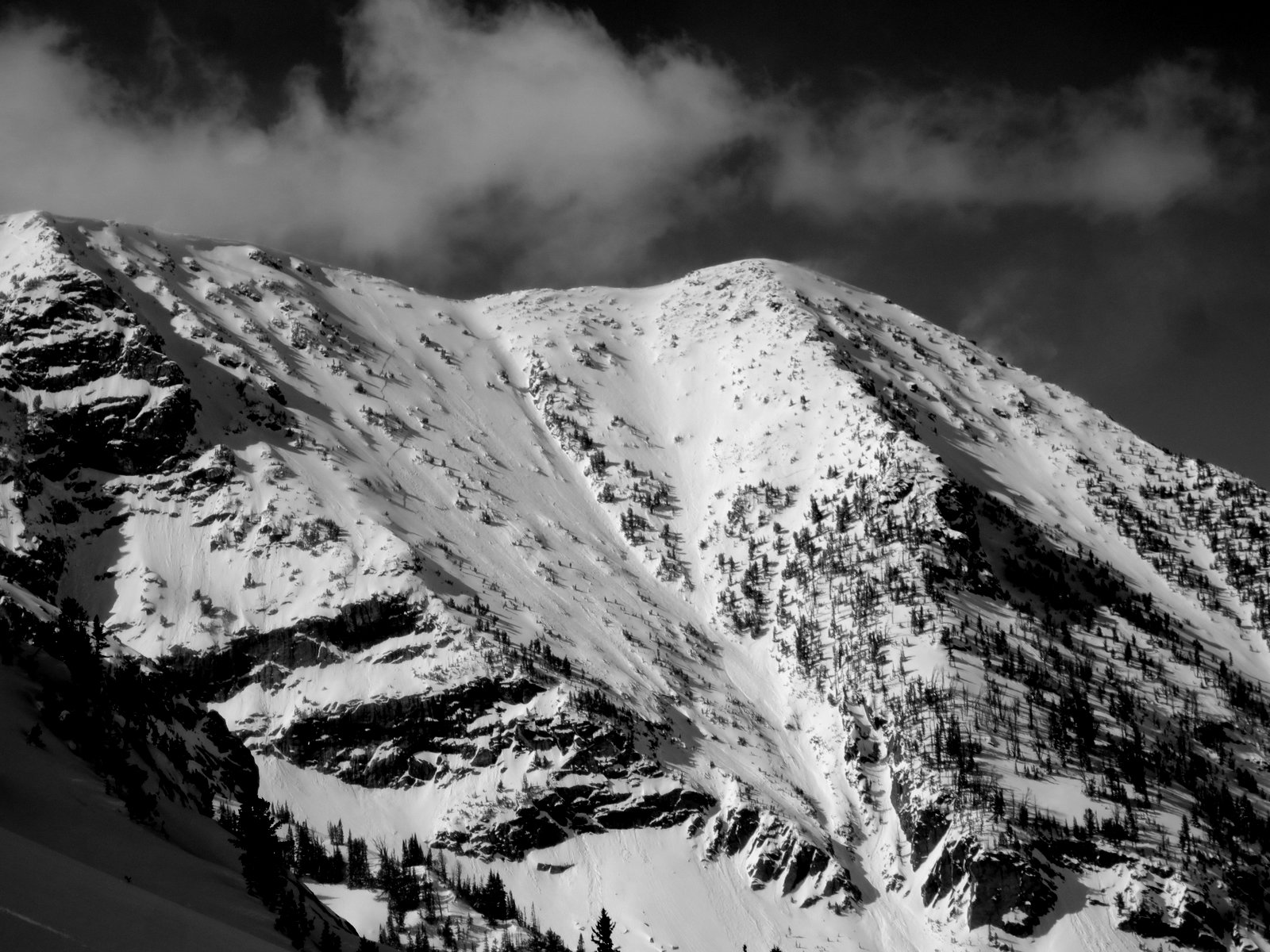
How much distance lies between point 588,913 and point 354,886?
1591 inches

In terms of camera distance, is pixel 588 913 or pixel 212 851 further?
pixel 588 913

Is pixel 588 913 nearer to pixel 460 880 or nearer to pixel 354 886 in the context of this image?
pixel 460 880

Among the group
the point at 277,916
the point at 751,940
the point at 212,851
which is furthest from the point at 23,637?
the point at 751,940

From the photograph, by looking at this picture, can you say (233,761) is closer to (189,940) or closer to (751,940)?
(189,940)

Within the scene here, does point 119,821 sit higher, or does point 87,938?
point 87,938

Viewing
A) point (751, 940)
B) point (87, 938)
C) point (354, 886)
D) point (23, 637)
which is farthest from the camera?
point (751, 940)

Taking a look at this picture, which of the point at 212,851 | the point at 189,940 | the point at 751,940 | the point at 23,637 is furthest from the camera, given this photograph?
the point at 751,940

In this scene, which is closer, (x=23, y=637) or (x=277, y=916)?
(x=277, y=916)

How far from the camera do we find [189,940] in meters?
36.6

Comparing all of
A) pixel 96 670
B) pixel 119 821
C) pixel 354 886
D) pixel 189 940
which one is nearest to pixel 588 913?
pixel 354 886

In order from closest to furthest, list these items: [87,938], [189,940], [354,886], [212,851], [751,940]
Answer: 1. [87,938]
2. [189,940]
3. [212,851]
4. [354,886]
5. [751,940]

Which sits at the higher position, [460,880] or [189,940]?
[189,940]

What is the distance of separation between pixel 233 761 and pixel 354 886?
79115mm

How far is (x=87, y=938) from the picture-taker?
32.0m
